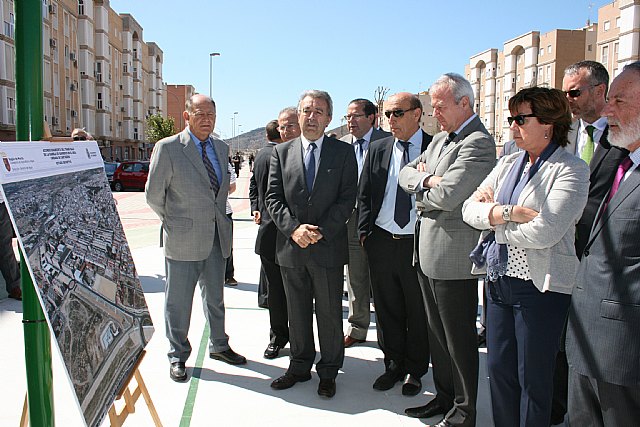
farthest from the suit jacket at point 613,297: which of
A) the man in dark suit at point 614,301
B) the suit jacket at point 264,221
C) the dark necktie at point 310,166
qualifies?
the suit jacket at point 264,221

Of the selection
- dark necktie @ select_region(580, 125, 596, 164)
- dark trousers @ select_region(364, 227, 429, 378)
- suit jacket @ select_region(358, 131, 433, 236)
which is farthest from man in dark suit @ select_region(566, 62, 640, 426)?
suit jacket @ select_region(358, 131, 433, 236)

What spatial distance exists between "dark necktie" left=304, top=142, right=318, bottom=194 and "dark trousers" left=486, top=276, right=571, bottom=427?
5.18 feet

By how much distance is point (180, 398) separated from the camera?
3711mm

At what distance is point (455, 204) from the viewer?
3.04 m

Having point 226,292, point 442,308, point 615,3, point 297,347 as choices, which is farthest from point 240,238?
point 615,3

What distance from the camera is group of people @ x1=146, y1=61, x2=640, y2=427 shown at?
2.14 metres

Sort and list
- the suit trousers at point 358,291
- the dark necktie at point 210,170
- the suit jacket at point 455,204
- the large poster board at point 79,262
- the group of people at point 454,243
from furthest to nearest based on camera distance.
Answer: the suit trousers at point 358,291, the dark necktie at point 210,170, the suit jacket at point 455,204, the group of people at point 454,243, the large poster board at point 79,262

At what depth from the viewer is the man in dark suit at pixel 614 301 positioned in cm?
199

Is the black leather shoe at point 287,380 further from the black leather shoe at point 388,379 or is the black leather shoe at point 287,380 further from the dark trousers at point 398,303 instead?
the dark trousers at point 398,303

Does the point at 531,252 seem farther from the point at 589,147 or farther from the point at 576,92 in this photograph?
the point at 576,92

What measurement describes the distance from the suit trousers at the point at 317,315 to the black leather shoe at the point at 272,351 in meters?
0.55

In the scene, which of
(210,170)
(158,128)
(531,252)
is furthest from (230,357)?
(158,128)

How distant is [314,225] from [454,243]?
1.07 meters

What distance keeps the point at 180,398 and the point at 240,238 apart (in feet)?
24.2
